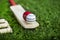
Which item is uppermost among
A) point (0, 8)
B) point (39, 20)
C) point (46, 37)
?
point (0, 8)

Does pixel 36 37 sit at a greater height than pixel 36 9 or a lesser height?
lesser

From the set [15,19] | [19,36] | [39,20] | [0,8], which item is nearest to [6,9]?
[0,8]

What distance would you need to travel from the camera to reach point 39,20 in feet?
10.6

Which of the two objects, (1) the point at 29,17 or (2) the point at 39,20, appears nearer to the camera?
(1) the point at 29,17

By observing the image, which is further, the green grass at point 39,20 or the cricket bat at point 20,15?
the cricket bat at point 20,15

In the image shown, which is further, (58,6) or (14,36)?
(58,6)

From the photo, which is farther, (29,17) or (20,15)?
(20,15)

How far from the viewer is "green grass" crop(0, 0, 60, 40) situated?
280 cm

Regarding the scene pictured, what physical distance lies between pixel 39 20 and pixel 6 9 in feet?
2.25

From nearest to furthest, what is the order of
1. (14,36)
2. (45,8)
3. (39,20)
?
(14,36), (39,20), (45,8)

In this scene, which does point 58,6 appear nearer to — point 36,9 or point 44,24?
point 36,9

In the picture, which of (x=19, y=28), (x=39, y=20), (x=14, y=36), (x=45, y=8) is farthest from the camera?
(x=45, y=8)

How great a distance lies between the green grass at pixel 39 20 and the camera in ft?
9.18

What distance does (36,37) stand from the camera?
2789 mm
